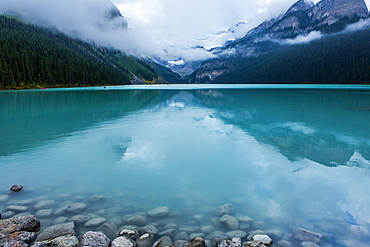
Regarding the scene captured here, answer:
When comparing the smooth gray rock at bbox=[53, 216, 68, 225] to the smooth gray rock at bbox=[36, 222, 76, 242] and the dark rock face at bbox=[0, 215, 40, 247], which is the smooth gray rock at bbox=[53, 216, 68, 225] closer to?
the smooth gray rock at bbox=[36, 222, 76, 242]

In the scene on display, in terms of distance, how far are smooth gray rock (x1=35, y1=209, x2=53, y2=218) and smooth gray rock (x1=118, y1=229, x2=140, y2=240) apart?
2.35 meters

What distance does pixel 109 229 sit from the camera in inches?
226

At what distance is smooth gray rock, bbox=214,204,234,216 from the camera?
6.63 metres

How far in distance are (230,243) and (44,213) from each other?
5.17m

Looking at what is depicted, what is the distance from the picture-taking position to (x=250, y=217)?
21.1 feet

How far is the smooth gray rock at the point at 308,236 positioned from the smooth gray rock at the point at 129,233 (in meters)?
3.95

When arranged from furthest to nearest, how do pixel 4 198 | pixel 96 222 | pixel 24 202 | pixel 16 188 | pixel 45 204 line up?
pixel 16 188
pixel 4 198
pixel 24 202
pixel 45 204
pixel 96 222

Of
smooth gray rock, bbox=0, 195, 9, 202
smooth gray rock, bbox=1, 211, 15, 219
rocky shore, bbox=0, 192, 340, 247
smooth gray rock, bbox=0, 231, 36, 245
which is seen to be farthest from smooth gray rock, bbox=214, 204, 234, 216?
smooth gray rock, bbox=0, 195, 9, 202

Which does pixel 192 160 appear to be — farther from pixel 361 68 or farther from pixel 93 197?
pixel 361 68

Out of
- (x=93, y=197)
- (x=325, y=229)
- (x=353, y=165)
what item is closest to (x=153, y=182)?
(x=93, y=197)

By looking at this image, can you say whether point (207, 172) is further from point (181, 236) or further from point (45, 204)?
point (45, 204)

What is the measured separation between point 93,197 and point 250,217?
5016 millimetres

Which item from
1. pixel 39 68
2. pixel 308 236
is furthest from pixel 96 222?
pixel 39 68

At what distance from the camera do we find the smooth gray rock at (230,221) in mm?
5953
